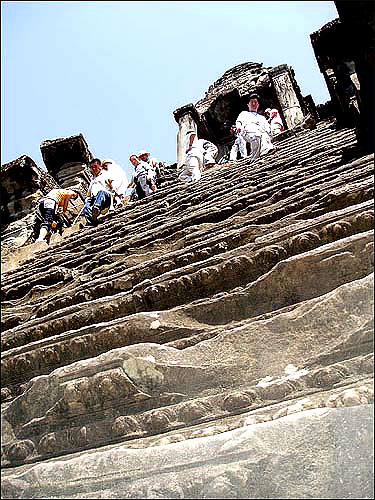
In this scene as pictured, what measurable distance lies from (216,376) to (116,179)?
30.1ft

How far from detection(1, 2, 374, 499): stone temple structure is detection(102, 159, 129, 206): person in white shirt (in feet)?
24.4

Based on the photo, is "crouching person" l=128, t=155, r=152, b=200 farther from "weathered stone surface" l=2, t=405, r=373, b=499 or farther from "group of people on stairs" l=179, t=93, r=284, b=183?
"weathered stone surface" l=2, t=405, r=373, b=499

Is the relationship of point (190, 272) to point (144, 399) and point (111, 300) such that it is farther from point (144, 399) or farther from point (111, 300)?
point (144, 399)

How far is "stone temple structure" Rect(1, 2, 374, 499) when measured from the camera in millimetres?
1584

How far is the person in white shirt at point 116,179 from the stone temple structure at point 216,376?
24.4ft

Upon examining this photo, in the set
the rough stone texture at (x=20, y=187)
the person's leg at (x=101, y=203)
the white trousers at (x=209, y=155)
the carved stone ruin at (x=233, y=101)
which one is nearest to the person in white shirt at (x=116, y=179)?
the person's leg at (x=101, y=203)

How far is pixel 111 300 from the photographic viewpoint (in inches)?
120

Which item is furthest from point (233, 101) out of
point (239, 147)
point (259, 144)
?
point (259, 144)

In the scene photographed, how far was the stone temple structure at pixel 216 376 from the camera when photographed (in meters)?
1.58

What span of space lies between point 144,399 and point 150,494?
0.49 metres

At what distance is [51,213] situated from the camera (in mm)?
10367

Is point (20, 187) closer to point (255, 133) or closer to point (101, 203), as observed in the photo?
point (101, 203)

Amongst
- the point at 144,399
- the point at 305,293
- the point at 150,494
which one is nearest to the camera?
the point at 150,494

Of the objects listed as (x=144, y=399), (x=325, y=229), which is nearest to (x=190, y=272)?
(x=325, y=229)
